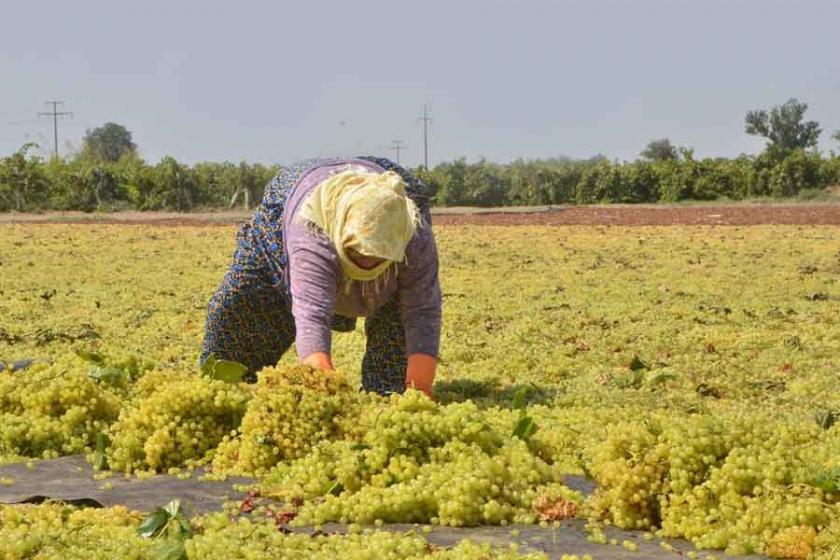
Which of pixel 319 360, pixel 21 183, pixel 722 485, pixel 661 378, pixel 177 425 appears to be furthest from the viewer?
pixel 21 183

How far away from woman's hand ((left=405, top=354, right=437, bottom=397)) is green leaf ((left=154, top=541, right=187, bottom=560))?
101 inches

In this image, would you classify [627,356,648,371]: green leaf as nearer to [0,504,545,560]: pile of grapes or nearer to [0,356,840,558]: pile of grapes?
[0,356,840,558]: pile of grapes

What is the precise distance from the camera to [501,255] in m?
18.9

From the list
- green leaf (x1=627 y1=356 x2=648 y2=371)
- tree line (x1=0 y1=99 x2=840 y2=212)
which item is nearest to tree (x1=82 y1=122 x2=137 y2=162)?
tree line (x1=0 y1=99 x2=840 y2=212)

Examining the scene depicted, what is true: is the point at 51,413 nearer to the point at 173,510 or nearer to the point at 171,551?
the point at 173,510

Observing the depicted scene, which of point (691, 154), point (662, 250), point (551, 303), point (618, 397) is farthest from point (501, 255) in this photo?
point (691, 154)

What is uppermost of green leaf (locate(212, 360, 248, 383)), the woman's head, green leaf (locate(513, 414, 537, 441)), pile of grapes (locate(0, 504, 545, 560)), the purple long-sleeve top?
the woman's head

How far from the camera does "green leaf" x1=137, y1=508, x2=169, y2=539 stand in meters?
3.81

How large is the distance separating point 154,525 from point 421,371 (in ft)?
8.04

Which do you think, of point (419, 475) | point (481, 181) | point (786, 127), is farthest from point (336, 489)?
point (786, 127)

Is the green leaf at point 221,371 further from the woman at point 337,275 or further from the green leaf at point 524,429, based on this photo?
the green leaf at point 524,429

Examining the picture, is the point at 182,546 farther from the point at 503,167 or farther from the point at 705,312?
the point at 503,167

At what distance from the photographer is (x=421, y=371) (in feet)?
20.1

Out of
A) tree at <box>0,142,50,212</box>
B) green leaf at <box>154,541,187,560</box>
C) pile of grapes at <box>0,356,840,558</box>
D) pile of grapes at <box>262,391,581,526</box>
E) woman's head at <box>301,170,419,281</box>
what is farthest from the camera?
tree at <box>0,142,50,212</box>
